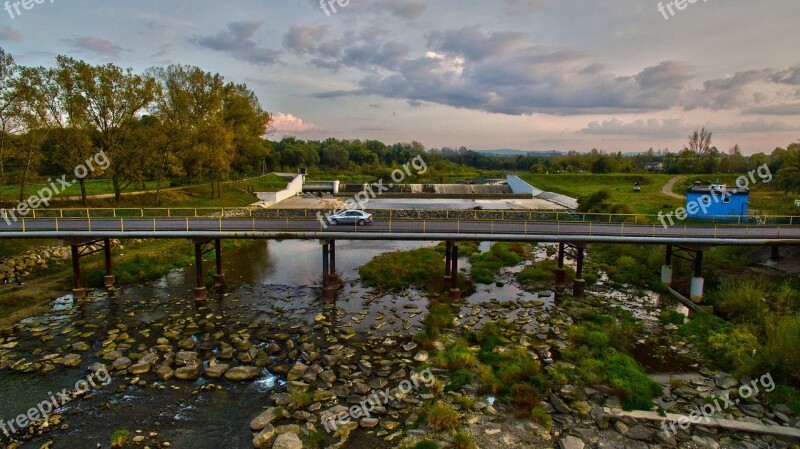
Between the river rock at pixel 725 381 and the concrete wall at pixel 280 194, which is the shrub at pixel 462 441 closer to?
the river rock at pixel 725 381

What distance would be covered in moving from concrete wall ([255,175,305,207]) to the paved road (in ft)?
146

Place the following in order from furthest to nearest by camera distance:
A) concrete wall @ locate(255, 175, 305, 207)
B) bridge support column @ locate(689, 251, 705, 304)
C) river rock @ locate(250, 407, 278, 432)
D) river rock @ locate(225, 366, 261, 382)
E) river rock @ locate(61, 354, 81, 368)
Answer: concrete wall @ locate(255, 175, 305, 207), bridge support column @ locate(689, 251, 705, 304), river rock @ locate(61, 354, 81, 368), river rock @ locate(225, 366, 261, 382), river rock @ locate(250, 407, 278, 432)

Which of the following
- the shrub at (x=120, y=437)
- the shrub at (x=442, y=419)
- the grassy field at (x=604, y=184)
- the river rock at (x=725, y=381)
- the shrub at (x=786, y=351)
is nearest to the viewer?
the shrub at (x=120, y=437)

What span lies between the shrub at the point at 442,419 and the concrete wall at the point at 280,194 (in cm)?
6376

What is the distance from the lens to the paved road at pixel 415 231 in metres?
29.2

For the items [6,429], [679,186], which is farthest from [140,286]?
[679,186]

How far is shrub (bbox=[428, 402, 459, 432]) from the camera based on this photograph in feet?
53.5

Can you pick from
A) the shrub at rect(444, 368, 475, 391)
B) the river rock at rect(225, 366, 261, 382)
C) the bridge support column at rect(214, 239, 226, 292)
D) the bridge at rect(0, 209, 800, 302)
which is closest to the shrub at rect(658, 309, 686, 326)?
the bridge at rect(0, 209, 800, 302)

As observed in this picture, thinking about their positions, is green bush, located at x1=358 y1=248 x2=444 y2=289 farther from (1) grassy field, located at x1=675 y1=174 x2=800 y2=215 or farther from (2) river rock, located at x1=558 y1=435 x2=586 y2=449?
(1) grassy field, located at x1=675 y1=174 x2=800 y2=215

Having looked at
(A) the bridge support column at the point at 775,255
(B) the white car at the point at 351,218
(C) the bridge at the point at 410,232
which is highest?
(B) the white car at the point at 351,218

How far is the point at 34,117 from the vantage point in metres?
39.4

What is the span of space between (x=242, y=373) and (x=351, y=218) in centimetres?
1473

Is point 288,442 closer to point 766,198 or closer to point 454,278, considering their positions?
point 454,278

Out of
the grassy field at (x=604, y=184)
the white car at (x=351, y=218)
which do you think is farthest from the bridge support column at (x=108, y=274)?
the grassy field at (x=604, y=184)
